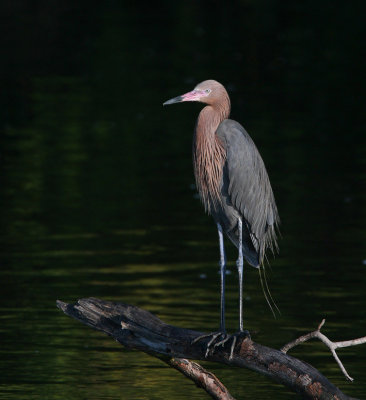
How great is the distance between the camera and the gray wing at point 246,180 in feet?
25.9

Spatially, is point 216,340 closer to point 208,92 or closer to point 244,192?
point 244,192

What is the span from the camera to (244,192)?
7.94 meters

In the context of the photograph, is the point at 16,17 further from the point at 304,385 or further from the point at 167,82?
the point at 304,385

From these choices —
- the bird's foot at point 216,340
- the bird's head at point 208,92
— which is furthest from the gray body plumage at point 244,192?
the bird's foot at point 216,340

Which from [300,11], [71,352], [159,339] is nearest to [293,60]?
[300,11]

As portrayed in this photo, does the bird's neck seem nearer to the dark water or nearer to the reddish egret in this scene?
the reddish egret

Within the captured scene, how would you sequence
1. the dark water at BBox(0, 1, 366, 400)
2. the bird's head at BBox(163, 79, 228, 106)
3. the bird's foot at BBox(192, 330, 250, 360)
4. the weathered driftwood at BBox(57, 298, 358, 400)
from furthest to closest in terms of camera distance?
the dark water at BBox(0, 1, 366, 400)
the bird's head at BBox(163, 79, 228, 106)
the bird's foot at BBox(192, 330, 250, 360)
the weathered driftwood at BBox(57, 298, 358, 400)

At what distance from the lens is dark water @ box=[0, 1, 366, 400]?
31.2 ft

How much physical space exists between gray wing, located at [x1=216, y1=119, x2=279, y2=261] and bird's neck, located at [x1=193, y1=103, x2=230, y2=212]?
4cm

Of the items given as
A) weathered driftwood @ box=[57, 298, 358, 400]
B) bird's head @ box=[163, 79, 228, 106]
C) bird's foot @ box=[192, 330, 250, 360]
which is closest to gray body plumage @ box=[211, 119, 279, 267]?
bird's head @ box=[163, 79, 228, 106]

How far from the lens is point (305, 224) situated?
43.7 feet

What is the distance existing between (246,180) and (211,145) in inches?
12.8

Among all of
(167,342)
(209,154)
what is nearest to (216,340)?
(167,342)

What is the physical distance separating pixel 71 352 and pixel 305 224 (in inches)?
176
